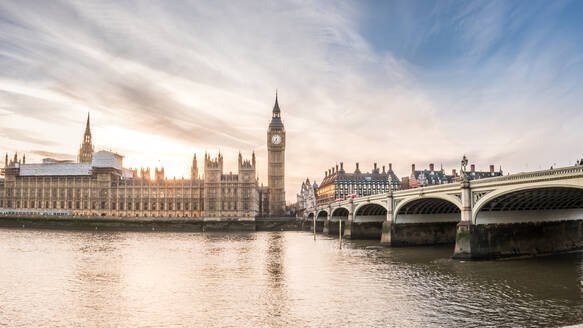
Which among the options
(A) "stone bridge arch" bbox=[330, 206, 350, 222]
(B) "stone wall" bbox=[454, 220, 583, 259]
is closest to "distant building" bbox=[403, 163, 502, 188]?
(A) "stone bridge arch" bbox=[330, 206, 350, 222]

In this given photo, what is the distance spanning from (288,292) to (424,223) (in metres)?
30.8

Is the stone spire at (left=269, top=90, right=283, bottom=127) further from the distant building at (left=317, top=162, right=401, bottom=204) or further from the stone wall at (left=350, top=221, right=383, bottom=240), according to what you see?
the stone wall at (left=350, top=221, right=383, bottom=240)

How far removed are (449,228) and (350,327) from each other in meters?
38.9

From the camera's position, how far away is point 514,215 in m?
35.1

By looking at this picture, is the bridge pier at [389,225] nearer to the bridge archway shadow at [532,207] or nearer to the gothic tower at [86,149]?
the bridge archway shadow at [532,207]

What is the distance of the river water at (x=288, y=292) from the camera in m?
16.6

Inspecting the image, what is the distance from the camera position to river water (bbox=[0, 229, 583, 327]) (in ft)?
54.4

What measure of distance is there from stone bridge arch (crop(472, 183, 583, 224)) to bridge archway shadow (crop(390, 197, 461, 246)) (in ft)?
30.8

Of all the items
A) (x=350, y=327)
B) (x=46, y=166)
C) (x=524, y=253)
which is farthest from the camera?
(x=46, y=166)

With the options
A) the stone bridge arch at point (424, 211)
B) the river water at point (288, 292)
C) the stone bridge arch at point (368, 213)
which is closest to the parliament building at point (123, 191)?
the stone bridge arch at point (368, 213)

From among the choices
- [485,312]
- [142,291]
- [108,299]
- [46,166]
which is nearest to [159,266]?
[142,291]

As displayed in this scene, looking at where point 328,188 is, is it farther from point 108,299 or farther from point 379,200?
point 108,299

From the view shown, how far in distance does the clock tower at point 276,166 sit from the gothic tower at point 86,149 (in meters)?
63.4

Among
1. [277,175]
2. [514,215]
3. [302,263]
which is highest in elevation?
[277,175]
